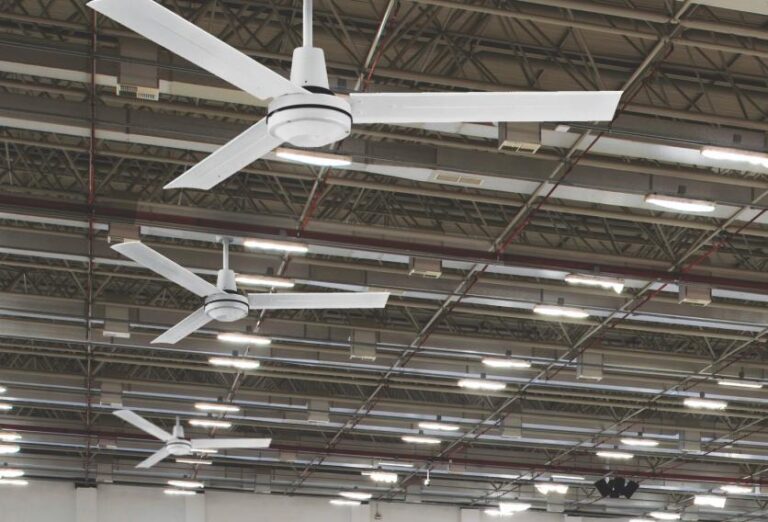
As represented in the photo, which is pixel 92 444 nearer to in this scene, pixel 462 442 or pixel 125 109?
pixel 462 442

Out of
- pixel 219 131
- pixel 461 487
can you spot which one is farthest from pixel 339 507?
pixel 219 131

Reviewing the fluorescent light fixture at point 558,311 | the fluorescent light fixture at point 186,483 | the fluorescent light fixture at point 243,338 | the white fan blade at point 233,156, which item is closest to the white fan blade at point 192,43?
the white fan blade at point 233,156

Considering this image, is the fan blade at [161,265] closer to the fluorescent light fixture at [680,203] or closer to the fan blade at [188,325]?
the fan blade at [188,325]

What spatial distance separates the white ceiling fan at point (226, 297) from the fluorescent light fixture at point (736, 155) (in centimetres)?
574

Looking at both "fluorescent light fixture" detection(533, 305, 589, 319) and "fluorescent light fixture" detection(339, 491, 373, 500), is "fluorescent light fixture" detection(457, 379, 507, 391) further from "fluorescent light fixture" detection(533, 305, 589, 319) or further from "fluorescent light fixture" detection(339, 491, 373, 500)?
"fluorescent light fixture" detection(339, 491, 373, 500)

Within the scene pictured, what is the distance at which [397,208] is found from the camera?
23.9m

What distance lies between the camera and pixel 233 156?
1160 cm

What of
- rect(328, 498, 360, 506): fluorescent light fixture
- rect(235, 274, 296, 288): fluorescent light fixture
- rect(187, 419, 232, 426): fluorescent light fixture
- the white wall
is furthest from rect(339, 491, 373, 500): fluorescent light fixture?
rect(235, 274, 296, 288): fluorescent light fixture

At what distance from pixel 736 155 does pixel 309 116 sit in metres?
10.5

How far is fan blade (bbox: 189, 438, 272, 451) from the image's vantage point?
29.5 meters

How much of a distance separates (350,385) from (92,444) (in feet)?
33.0

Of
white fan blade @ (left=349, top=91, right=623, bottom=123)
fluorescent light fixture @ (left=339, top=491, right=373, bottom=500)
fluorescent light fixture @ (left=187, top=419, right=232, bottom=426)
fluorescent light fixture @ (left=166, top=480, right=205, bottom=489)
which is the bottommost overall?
white fan blade @ (left=349, top=91, right=623, bottom=123)

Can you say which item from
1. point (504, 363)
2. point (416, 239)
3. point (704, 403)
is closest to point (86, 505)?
point (504, 363)

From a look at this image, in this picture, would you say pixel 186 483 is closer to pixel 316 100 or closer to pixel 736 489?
pixel 736 489
